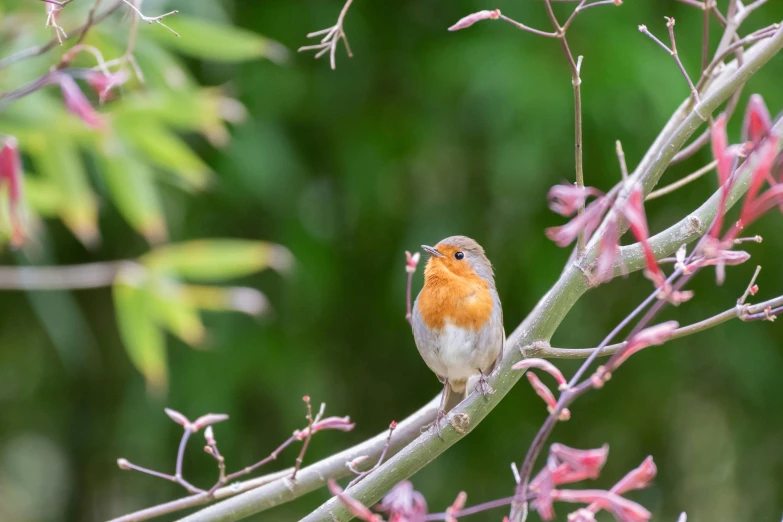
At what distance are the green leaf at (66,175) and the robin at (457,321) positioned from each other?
1.13 metres

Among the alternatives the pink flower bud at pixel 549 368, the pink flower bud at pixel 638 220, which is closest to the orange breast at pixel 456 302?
the pink flower bud at pixel 549 368

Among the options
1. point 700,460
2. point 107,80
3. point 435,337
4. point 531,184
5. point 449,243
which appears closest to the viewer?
point 107,80

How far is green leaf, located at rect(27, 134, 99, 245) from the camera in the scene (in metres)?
2.56

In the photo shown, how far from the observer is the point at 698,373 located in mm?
3379

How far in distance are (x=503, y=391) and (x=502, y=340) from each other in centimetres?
84

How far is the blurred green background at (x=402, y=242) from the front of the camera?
3037mm

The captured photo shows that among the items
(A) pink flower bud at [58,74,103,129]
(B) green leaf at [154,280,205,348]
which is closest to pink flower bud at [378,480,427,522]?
(A) pink flower bud at [58,74,103,129]

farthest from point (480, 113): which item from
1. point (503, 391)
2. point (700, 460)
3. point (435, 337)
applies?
point (503, 391)

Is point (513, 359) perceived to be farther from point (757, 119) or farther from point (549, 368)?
point (757, 119)

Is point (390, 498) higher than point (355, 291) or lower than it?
higher

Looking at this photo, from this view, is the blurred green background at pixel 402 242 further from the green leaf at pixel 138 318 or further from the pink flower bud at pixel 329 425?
the pink flower bud at pixel 329 425

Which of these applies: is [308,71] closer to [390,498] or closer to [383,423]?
[383,423]

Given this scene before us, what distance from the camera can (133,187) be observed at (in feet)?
8.67

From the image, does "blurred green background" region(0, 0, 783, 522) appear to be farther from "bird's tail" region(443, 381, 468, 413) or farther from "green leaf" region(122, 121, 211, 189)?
"bird's tail" region(443, 381, 468, 413)
